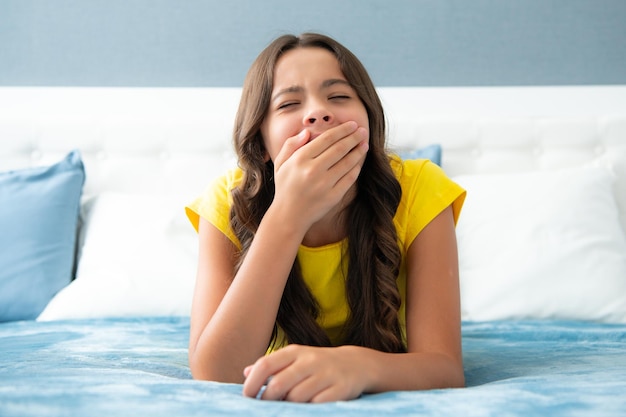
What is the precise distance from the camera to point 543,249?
6.32ft

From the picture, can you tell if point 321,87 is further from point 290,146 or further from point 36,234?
point 36,234

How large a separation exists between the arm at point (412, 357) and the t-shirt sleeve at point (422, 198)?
21mm

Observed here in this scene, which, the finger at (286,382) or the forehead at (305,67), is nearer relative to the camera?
the finger at (286,382)

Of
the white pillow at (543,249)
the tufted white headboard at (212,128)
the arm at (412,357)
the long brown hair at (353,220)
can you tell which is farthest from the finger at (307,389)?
the tufted white headboard at (212,128)

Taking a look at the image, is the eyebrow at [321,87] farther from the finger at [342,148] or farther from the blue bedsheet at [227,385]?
the blue bedsheet at [227,385]

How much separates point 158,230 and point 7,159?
75 centimetres

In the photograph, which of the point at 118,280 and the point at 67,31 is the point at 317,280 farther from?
the point at 67,31

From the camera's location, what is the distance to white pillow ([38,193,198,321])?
1947 millimetres

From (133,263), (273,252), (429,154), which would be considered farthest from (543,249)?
(133,263)

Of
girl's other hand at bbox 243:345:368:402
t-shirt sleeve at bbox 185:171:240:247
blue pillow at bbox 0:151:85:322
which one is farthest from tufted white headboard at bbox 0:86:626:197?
girl's other hand at bbox 243:345:368:402

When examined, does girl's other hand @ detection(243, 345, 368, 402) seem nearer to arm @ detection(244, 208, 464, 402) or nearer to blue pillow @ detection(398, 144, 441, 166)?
arm @ detection(244, 208, 464, 402)

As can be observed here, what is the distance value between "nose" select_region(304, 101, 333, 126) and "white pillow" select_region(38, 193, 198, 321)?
0.89 meters

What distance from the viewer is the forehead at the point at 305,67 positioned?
1304 millimetres

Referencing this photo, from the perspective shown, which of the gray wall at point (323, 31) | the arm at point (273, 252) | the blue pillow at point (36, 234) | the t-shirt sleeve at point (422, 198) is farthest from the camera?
the gray wall at point (323, 31)
